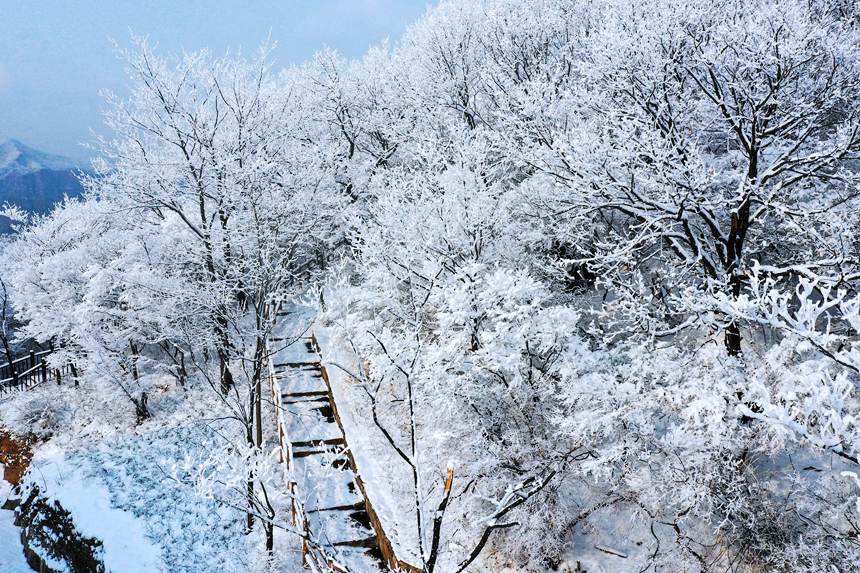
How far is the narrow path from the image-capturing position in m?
10.4

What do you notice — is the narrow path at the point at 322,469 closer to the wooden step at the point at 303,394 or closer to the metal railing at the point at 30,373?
the wooden step at the point at 303,394

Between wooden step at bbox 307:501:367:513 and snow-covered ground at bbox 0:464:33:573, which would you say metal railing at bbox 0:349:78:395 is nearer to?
snow-covered ground at bbox 0:464:33:573

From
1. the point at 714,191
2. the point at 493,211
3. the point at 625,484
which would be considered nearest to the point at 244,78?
the point at 493,211

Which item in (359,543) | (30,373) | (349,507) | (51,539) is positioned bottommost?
(359,543)

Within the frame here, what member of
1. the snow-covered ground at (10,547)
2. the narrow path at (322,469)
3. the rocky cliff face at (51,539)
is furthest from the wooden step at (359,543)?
the snow-covered ground at (10,547)

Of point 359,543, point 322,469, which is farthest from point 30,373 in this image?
point 359,543

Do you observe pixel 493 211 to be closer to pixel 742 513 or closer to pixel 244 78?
pixel 742 513

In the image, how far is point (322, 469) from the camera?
13.1 m

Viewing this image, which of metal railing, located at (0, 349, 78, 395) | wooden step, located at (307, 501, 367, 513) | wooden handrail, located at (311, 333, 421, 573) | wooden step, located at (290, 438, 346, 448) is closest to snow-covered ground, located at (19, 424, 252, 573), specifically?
wooden step, located at (307, 501, 367, 513)

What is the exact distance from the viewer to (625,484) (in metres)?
10.8

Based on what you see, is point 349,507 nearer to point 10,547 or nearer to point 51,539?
point 51,539

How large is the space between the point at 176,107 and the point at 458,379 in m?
13.6

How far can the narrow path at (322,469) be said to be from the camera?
10.4 metres

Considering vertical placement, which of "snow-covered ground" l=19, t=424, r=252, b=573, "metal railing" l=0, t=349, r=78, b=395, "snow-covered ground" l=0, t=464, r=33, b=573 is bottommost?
"snow-covered ground" l=0, t=464, r=33, b=573
